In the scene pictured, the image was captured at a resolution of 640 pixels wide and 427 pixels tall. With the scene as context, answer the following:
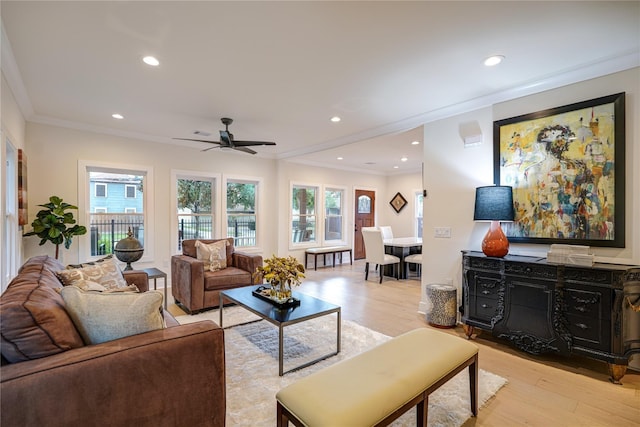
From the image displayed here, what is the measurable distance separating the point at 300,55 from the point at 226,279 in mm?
2931

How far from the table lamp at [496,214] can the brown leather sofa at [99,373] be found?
8.93 ft

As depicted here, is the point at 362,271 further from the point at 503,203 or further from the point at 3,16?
the point at 3,16

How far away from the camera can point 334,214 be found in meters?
8.26

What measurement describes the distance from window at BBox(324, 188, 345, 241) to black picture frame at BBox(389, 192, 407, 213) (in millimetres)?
1771

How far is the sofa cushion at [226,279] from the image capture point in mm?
3939

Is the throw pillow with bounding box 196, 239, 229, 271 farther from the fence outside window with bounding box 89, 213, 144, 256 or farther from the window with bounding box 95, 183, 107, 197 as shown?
the window with bounding box 95, 183, 107, 197

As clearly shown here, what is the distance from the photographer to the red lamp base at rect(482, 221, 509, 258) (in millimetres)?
3023

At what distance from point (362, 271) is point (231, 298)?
4.36m

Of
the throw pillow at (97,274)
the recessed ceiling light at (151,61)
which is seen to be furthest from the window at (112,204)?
the recessed ceiling light at (151,61)

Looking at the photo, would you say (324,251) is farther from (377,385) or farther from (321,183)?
(377,385)

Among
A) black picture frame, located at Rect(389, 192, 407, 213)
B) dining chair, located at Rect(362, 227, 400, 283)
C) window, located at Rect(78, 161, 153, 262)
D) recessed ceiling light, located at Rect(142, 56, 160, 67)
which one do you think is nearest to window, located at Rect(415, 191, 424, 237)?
black picture frame, located at Rect(389, 192, 407, 213)

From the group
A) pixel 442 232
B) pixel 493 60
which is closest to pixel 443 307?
pixel 442 232

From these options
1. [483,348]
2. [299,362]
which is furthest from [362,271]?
[299,362]

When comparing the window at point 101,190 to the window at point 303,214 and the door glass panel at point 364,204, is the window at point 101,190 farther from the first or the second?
the door glass panel at point 364,204
